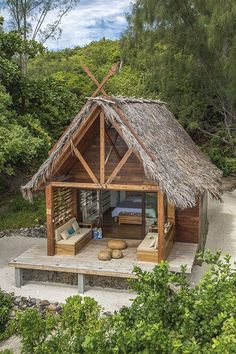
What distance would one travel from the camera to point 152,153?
1071cm

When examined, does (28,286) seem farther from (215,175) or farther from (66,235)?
(215,175)

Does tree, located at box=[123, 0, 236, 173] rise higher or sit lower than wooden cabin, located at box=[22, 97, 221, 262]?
higher

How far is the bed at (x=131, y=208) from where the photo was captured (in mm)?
13008

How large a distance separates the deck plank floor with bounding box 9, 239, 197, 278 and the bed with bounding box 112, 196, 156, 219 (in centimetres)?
133

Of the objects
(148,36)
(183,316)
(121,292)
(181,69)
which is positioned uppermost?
(148,36)

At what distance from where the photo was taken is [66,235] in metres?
11.9

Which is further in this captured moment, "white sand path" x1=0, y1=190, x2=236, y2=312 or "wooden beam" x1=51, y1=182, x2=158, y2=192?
"wooden beam" x1=51, y1=182, x2=158, y2=192

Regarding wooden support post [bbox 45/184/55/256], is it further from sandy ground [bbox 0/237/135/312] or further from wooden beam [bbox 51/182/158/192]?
sandy ground [bbox 0/237/135/312]

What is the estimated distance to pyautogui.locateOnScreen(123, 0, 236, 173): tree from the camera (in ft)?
63.0

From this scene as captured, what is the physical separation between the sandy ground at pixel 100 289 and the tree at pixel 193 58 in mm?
5653

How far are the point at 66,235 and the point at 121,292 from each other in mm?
2235

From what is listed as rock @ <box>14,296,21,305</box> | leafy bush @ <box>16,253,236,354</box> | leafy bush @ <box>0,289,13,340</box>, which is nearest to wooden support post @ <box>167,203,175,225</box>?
rock @ <box>14,296,21,305</box>

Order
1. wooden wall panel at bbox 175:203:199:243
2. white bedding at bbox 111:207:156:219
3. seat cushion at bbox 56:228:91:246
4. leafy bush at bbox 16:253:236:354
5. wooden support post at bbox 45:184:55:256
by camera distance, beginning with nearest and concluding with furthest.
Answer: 1. leafy bush at bbox 16:253:236:354
2. wooden support post at bbox 45:184:55:256
3. seat cushion at bbox 56:228:91:246
4. wooden wall panel at bbox 175:203:199:243
5. white bedding at bbox 111:207:156:219

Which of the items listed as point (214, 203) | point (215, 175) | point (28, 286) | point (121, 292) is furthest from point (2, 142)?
point (214, 203)
